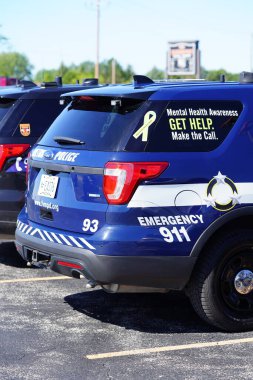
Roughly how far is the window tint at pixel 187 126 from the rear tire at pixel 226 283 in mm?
730

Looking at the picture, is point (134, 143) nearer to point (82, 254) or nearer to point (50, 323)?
point (82, 254)

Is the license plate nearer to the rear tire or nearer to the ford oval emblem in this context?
the ford oval emblem

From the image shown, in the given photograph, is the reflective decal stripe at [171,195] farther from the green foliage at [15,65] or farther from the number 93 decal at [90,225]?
the green foliage at [15,65]

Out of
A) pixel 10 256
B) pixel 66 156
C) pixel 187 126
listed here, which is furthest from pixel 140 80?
pixel 10 256

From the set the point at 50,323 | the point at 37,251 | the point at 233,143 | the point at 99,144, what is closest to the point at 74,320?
the point at 50,323

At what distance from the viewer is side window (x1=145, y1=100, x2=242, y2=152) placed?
5.30 m

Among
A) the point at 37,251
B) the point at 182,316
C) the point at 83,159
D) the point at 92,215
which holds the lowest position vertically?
the point at 182,316

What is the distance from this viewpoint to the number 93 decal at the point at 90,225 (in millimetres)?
5215

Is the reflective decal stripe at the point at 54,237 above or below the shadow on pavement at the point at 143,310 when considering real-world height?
above

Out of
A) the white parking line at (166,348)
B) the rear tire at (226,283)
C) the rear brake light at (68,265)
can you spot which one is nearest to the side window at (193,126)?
the rear tire at (226,283)

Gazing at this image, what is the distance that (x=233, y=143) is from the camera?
Result: 5.50 metres

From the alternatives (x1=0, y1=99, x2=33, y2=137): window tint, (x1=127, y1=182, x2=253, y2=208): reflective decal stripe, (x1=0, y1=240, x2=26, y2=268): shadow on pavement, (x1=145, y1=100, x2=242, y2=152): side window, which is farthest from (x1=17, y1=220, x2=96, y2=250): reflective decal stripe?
(x1=0, y1=240, x2=26, y2=268): shadow on pavement

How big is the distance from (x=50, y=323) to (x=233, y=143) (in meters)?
2.00

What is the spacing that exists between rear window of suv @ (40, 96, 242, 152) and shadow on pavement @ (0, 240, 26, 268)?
9.25 feet
